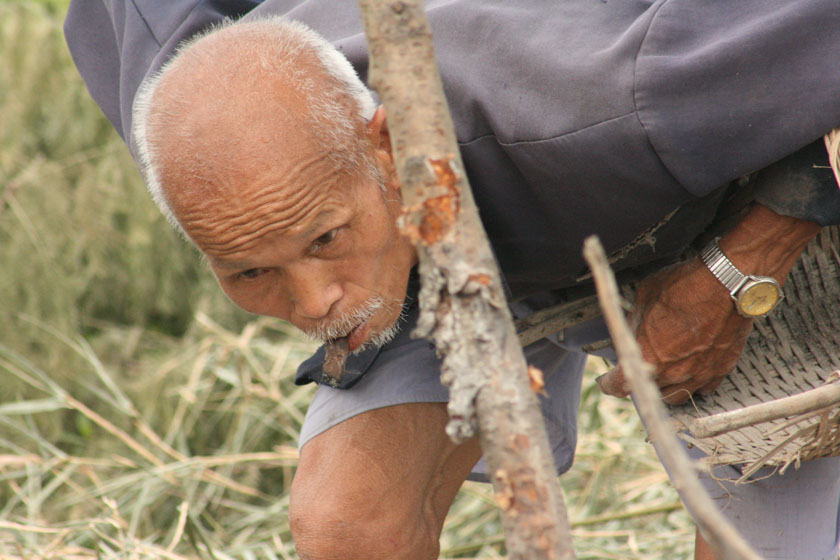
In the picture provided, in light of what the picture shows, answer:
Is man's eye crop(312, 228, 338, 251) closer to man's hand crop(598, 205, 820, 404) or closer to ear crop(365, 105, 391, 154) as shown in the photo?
ear crop(365, 105, 391, 154)

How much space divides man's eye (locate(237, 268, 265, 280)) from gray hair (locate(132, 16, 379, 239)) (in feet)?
0.36

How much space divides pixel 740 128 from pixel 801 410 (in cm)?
50

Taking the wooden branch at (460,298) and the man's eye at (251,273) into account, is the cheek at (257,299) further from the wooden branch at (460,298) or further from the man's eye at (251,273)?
the wooden branch at (460,298)

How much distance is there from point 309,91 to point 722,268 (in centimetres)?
71

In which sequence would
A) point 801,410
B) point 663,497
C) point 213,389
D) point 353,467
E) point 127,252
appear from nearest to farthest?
point 801,410 < point 353,467 < point 663,497 < point 213,389 < point 127,252

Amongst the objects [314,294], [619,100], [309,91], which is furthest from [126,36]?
[619,100]

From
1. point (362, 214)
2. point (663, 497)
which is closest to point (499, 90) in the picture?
point (362, 214)

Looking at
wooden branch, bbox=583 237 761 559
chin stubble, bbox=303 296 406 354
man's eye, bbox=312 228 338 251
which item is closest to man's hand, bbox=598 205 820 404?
chin stubble, bbox=303 296 406 354

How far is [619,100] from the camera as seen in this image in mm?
1331

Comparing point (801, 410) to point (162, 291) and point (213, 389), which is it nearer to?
point (213, 389)

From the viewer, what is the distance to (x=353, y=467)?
1686 mm

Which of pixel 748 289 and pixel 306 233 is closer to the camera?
pixel 306 233

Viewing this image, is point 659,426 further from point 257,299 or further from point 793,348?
point 793,348

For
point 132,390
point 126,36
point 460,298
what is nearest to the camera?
point 460,298
